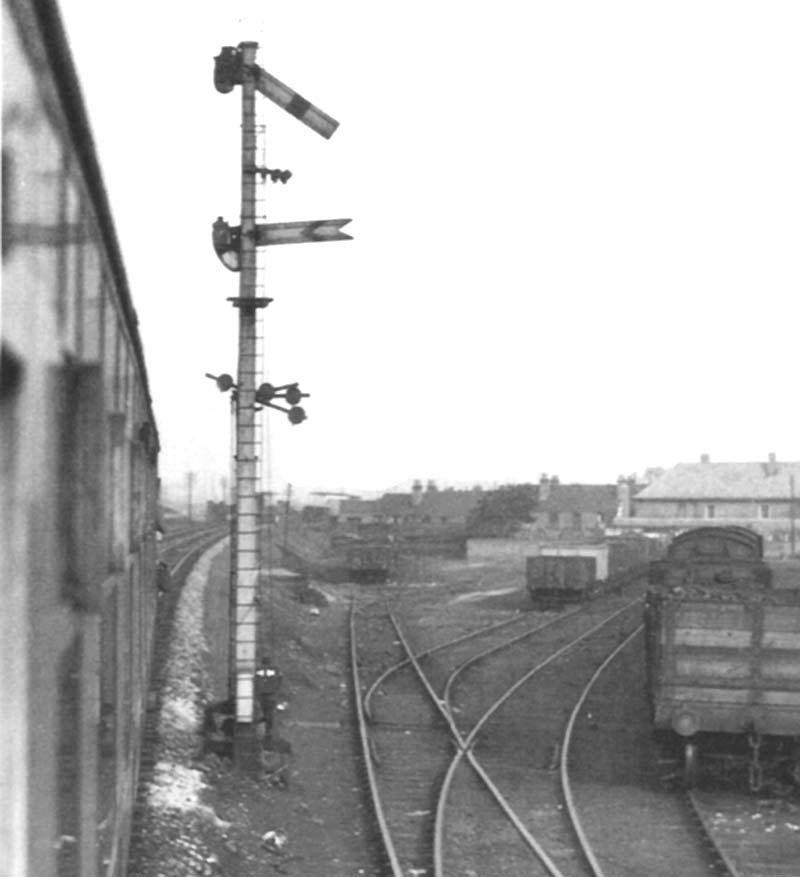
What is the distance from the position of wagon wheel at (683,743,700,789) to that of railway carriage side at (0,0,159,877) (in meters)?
9.14

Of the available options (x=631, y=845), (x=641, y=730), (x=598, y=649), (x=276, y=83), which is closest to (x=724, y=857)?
(x=631, y=845)

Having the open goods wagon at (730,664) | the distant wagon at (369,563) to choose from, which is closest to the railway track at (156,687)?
the open goods wagon at (730,664)

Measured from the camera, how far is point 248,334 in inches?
483

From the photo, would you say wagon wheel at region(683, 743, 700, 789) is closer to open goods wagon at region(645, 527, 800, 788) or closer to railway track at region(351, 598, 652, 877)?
open goods wagon at region(645, 527, 800, 788)

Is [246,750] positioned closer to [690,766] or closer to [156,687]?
[156,687]

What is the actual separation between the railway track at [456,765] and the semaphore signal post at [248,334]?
154 centimetres

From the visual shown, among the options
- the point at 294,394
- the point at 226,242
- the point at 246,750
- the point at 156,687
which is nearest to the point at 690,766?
the point at 246,750

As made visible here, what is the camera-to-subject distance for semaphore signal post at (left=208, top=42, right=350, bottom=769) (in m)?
12.2

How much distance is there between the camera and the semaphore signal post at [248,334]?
12.2 meters

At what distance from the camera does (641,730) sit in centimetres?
1509

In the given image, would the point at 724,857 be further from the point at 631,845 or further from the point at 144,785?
→ the point at 144,785

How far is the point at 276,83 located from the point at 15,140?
10706mm

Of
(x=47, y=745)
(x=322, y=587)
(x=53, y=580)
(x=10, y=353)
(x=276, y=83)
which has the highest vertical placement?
(x=276, y=83)

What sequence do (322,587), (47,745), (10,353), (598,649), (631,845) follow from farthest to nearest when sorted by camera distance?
1. (322,587)
2. (598,649)
3. (631,845)
4. (47,745)
5. (10,353)
